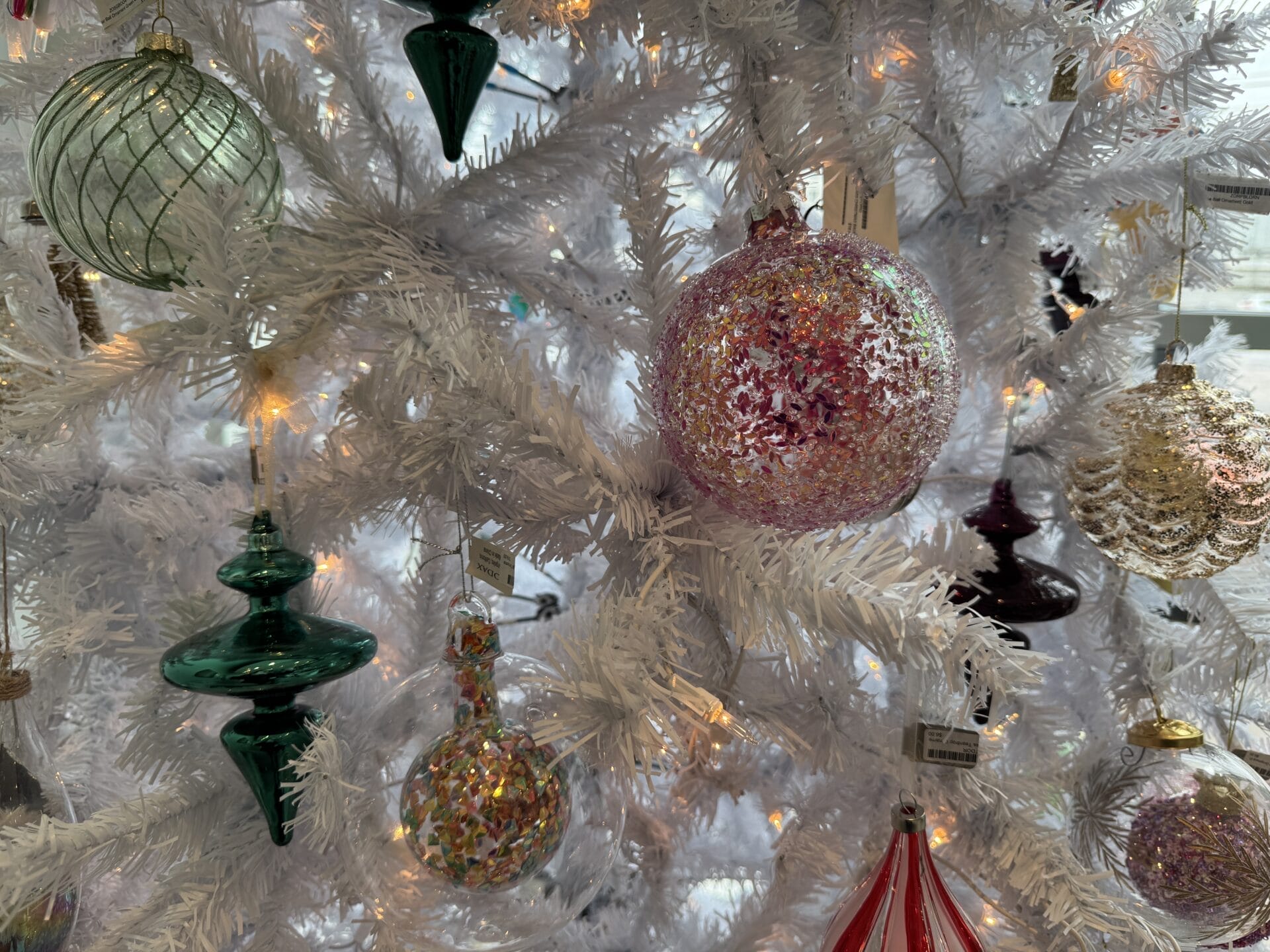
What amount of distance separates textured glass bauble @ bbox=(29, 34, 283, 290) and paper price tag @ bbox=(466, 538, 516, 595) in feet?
0.83

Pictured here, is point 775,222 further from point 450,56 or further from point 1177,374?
point 1177,374

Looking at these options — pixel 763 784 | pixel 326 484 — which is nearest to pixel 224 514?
pixel 326 484

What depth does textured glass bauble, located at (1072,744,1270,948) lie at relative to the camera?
0.66 meters

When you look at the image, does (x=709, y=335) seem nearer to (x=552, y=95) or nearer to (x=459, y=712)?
(x=459, y=712)

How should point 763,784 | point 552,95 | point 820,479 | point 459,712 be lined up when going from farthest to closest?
point 552,95, point 763,784, point 459,712, point 820,479

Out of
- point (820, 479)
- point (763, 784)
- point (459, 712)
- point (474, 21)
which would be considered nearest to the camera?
point (820, 479)

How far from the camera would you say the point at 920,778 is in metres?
0.65

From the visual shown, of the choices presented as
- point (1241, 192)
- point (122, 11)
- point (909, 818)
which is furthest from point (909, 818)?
point (122, 11)

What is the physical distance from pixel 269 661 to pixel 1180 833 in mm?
726

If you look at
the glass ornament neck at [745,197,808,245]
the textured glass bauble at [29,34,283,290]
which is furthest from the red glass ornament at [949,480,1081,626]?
the textured glass bauble at [29,34,283,290]

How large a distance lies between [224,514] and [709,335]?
63 centimetres

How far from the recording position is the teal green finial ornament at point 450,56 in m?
0.56

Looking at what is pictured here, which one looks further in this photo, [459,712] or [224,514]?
[224,514]

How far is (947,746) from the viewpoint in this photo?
1.92ft
